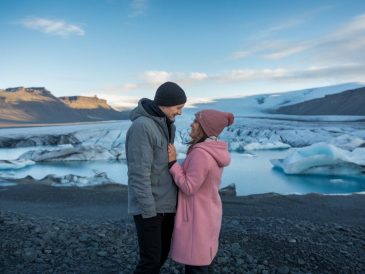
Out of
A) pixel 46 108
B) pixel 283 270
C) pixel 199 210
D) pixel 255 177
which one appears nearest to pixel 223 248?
pixel 283 270

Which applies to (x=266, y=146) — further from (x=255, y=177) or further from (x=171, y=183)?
(x=171, y=183)

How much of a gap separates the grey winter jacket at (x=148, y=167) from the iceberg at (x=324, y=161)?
1217cm

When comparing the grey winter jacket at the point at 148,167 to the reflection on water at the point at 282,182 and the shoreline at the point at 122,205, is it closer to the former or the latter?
the shoreline at the point at 122,205

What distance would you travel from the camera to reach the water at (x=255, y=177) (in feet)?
37.3

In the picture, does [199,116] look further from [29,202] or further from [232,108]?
[232,108]

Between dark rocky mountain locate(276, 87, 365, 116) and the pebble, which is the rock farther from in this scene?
dark rocky mountain locate(276, 87, 365, 116)

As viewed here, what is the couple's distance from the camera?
1.98 m

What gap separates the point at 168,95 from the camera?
6.83 ft

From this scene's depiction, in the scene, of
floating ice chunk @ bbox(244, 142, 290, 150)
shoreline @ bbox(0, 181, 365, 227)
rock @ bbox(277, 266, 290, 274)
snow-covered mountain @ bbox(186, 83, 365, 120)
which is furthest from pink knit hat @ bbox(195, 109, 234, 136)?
snow-covered mountain @ bbox(186, 83, 365, 120)

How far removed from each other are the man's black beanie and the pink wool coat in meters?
0.25

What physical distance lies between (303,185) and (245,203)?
17.1 feet

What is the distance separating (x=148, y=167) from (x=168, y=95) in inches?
14.6

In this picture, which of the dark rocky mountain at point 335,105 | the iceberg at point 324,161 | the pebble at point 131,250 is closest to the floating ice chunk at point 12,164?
the iceberg at point 324,161

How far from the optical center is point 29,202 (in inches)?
304
